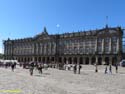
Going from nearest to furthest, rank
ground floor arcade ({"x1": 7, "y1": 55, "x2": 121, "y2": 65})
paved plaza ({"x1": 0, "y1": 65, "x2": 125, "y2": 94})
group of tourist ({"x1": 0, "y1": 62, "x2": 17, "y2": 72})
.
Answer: paved plaza ({"x1": 0, "y1": 65, "x2": 125, "y2": 94}) → group of tourist ({"x1": 0, "y1": 62, "x2": 17, "y2": 72}) → ground floor arcade ({"x1": 7, "y1": 55, "x2": 121, "y2": 65})

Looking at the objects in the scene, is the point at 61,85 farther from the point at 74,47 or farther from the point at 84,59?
the point at 74,47

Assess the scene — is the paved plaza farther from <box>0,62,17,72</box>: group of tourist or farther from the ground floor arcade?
the ground floor arcade

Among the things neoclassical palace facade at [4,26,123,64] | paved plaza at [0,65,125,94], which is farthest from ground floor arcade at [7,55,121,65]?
paved plaza at [0,65,125,94]

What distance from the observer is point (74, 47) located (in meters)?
114

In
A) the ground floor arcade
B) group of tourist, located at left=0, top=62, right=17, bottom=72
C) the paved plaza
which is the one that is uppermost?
the ground floor arcade

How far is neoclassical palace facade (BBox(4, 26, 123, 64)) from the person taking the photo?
99.7 m

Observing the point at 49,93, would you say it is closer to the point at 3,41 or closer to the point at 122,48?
the point at 122,48

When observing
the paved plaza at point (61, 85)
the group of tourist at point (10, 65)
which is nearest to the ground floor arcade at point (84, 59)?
the group of tourist at point (10, 65)

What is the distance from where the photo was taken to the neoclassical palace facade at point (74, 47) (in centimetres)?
9969

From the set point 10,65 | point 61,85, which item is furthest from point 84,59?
point 61,85

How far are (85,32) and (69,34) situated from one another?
10.0 metres

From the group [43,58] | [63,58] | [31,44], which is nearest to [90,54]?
[63,58]

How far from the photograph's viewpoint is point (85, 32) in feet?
362

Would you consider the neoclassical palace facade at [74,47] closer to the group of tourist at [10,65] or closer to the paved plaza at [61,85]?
the group of tourist at [10,65]
